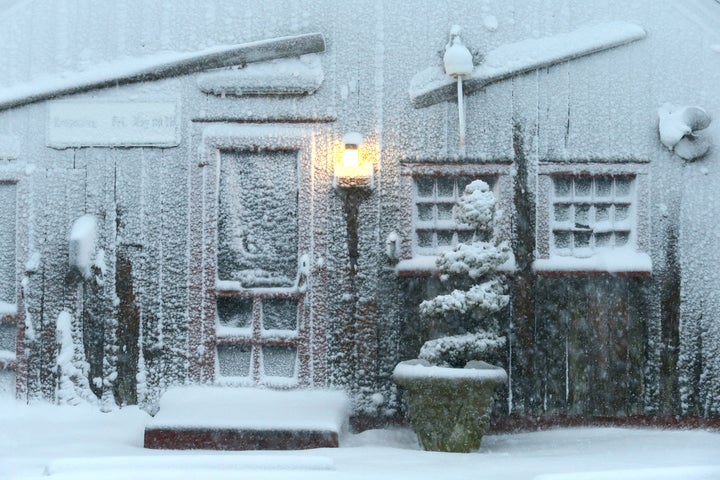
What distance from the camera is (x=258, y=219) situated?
777 cm

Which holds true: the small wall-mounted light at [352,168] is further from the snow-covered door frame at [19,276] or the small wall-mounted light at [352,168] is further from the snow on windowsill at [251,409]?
the snow-covered door frame at [19,276]

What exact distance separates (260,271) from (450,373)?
192 cm

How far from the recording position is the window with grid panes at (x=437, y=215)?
25.5 feet

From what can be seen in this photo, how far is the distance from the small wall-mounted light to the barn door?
0.39 m

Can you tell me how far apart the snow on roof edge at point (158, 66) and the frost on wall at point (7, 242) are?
2.36 feet

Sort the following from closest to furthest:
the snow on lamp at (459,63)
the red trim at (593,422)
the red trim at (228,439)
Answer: the red trim at (228,439)
the snow on lamp at (459,63)
the red trim at (593,422)

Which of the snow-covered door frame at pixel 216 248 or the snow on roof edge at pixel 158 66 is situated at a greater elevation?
the snow on roof edge at pixel 158 66

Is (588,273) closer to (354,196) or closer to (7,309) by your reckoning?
(354,196)

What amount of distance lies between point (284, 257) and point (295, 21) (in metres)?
1.95

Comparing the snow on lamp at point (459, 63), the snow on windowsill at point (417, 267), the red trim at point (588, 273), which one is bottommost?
the red trim at point (588, 273)

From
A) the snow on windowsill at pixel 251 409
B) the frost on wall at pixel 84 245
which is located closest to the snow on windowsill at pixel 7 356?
the frost on wall at pixel 84 245

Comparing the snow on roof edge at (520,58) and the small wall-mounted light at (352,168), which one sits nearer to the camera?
the small wall-mounted light at (352,168)

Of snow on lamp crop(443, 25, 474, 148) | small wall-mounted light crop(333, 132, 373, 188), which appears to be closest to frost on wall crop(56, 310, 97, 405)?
small wall-mounted light crop(333, 132, 373, 188)

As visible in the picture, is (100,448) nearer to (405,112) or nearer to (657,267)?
(405,112)
